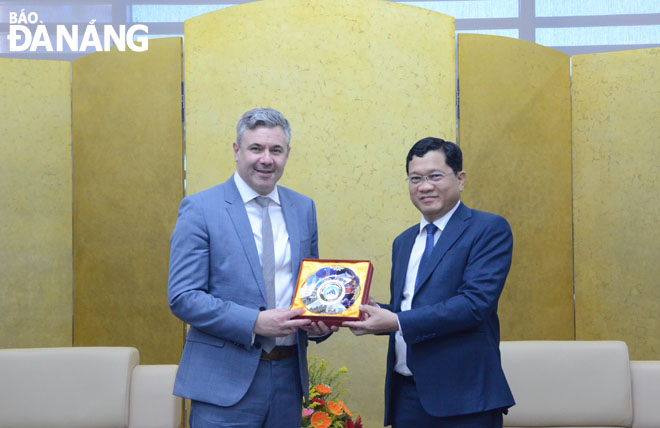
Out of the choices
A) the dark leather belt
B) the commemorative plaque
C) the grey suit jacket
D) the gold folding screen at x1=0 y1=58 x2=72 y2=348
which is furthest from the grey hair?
the gold folding screen at x1=0 y1=58 x2=72 y2=348

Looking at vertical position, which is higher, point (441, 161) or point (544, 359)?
point (441, 161)

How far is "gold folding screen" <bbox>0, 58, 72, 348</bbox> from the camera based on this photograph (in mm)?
4684

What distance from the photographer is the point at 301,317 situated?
237 cm

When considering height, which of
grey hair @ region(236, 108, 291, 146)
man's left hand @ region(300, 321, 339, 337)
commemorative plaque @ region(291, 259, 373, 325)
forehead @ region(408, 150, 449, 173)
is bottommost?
man's left hand @ region(300, 321, 339, 337)

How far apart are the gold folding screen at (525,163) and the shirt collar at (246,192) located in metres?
2.17

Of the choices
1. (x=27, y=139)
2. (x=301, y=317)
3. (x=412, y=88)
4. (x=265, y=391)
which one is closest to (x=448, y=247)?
(x=301, y=317)

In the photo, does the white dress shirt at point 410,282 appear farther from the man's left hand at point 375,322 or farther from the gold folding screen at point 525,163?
the gold folding screen at point 525,163

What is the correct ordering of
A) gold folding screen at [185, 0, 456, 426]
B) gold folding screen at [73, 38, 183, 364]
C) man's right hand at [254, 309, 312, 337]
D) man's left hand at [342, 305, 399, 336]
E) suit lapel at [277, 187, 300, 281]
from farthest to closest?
1. gold folding screen at [73, 38, 183, 364]
2. gold folding screen at [185, 0, 456, 426]
3. suit lapel at [277, 187, 300, 281]
4. man's left hand at [342, 305, 399, 336]
5. man's right hand at [254, 309, 312, 337]

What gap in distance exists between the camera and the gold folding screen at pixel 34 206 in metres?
4.68

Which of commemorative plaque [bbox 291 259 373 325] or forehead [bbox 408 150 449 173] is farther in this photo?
forehead [bbox 408 150 449 173]

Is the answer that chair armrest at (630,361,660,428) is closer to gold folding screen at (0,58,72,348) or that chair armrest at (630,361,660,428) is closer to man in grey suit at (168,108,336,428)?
man in grey suit at (168,108,336,428)

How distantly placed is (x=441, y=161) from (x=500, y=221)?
31 centimetres

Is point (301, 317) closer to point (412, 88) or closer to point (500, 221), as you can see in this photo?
point (500, 221)

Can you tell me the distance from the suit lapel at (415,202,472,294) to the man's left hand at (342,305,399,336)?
0.52 feet
